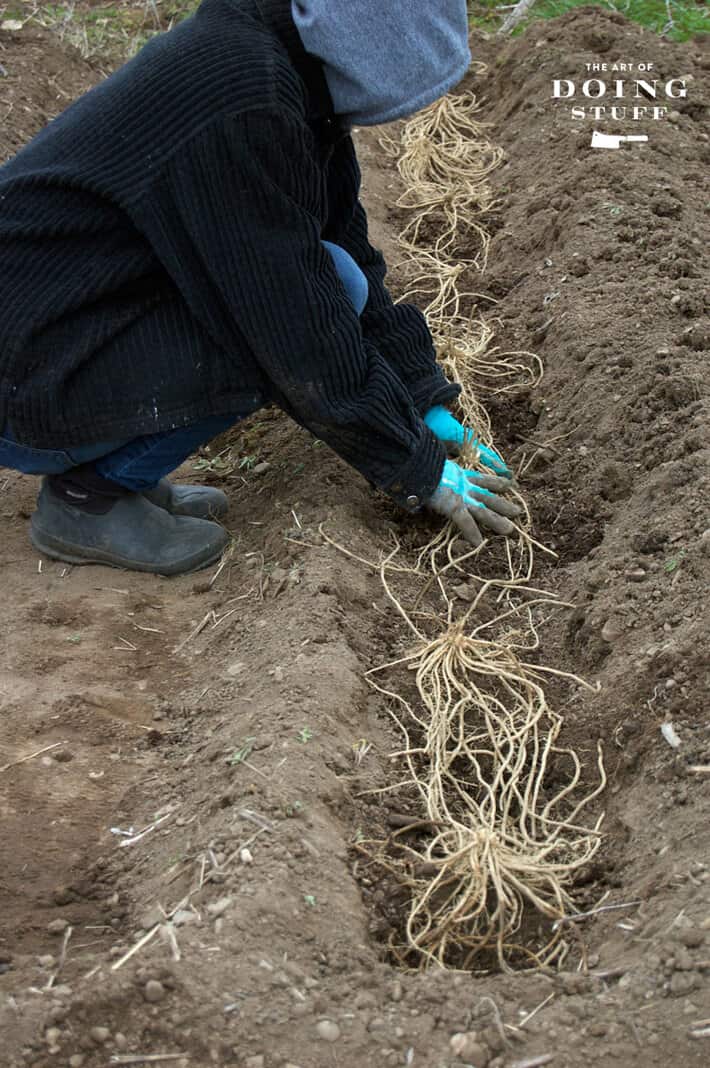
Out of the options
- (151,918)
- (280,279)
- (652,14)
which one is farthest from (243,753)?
(652,14)

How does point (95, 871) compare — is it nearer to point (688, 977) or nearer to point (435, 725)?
point (435, 725)

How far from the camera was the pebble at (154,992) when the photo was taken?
4.92ft

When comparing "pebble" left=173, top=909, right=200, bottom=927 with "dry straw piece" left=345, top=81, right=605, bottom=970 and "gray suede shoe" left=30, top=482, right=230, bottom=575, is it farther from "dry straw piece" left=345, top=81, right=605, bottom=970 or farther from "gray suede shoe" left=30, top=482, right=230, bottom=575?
"gray suede shoe" left=30, top=482, right=230, bottom=575

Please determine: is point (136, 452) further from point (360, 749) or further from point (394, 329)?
point (360, 749)

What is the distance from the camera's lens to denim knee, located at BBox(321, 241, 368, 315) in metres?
2.59

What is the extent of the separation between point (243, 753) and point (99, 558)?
0.85 m

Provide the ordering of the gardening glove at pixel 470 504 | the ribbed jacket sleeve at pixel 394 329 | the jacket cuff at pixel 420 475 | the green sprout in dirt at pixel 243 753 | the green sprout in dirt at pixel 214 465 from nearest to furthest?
the green sprout in dirt at pixel 243 753, the jacket cuff at pixel 420 475, the gardening glove at pixel 470 504, the ribbed jacket sleeve at pixel 394 329, the green sprout in dirt at pixel 214 465

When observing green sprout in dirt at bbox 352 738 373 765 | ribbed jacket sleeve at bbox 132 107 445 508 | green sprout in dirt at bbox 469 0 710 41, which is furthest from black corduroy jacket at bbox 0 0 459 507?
green sprout in dirt at bbox 469 0 710 41

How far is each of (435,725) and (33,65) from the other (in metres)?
3.80

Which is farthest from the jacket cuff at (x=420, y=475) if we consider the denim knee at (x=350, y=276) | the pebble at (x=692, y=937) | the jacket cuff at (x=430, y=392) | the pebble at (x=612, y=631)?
the pebble at (x=692, y=937)

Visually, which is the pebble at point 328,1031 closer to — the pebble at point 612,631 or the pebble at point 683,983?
the pebble at point 683,983

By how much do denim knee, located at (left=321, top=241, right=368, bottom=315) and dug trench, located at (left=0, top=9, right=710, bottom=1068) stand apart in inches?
15.7

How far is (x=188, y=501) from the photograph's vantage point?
277 centimetres

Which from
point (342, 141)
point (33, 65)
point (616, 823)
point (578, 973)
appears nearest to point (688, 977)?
point (578, 973)
